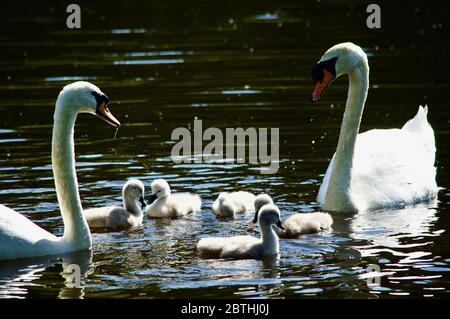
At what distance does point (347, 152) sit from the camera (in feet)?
47.0

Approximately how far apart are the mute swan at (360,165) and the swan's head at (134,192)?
7.54ft

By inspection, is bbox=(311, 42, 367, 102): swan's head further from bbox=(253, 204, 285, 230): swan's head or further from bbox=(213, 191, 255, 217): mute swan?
bbox=(253, 204, 285, 230): swan's head

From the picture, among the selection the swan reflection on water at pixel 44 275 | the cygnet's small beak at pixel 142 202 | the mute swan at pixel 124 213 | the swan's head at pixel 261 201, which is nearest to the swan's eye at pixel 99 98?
the swan reflection on water at pixel 44 275

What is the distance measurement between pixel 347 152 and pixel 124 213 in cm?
300

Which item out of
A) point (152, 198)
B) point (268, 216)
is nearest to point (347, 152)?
point (152, 198)

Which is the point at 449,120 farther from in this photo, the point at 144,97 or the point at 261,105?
the point at 144,97

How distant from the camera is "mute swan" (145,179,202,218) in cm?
1375

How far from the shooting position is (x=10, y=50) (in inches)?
1077

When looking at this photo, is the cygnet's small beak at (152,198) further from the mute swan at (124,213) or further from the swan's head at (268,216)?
the swan's head at (268,216)

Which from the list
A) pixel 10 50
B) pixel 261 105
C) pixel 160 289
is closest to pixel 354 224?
pixel 160 289

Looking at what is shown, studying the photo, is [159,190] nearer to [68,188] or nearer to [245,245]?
[68,188]

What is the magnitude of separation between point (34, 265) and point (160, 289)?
175 cm

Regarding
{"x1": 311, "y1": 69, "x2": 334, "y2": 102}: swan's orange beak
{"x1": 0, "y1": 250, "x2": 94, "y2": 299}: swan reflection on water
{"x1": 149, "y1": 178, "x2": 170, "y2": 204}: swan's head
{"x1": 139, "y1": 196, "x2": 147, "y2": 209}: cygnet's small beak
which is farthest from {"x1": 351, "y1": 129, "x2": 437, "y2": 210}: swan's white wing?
{"x1": 0, "y1": 250, "x2": 94, "y2": 299}: swan reflection on water

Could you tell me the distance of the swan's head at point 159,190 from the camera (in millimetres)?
13867
